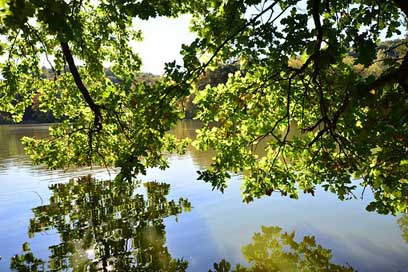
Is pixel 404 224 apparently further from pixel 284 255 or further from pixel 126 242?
pixel 126 242

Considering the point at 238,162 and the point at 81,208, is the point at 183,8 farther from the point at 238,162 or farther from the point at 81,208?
the point at 81,208

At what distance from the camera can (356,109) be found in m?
6.65

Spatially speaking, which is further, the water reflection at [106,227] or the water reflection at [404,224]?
the water reflection at [404,224]

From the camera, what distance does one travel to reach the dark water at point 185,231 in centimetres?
1183

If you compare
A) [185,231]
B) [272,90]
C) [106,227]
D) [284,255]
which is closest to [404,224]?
[284,255]

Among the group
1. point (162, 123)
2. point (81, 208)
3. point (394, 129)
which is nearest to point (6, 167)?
point (81, 208)

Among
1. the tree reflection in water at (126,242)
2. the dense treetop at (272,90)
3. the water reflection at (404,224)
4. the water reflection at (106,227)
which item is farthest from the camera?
the water reflection at (404,224)

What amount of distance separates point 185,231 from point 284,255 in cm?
440

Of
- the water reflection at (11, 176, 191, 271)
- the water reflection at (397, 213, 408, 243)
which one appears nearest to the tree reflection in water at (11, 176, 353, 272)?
the water reflection at (11, 176, 191, 271)

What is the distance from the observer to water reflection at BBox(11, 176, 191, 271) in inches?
462

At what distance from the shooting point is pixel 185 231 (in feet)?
49.0

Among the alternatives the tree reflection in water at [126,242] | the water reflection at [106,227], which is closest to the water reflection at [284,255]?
the tree reflection in water at [126,242]

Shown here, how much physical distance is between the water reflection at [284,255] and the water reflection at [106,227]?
214 cm

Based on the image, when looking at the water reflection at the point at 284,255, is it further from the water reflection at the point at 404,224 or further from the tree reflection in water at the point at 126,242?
the water reflection at the point at 404,224
